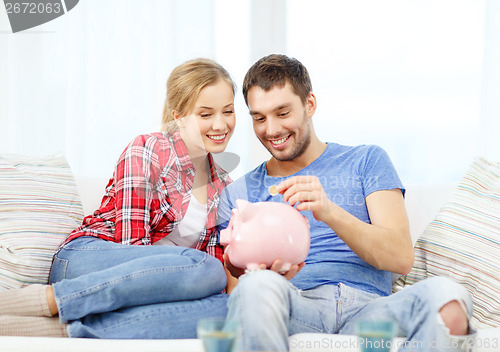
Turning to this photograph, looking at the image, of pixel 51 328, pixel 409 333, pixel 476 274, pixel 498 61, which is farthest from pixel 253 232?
pixel 498 61

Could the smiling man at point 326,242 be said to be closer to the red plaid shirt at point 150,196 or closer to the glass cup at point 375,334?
the red plaid shirt at point 150,196

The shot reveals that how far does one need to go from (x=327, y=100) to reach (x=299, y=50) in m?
0.27

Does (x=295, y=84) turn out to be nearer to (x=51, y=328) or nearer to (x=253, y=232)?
(x=253, y=232)

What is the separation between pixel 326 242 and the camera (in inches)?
60.3

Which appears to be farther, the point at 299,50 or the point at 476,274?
the point at 299,50

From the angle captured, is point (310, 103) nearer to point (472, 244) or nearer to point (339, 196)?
point (339, 196)

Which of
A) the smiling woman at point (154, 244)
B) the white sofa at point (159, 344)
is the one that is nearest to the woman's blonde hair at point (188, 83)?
the smiling woman at point (154, 244)

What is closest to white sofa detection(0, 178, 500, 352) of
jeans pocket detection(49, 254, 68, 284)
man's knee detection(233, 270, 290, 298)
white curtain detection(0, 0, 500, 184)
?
man's knee detection(233, 270, 290, 298)

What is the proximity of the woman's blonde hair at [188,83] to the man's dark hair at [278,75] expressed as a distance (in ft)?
0.36

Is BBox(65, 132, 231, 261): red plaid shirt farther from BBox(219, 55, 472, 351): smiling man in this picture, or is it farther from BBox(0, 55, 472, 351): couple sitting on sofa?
BBox(219, 55, 472, 351): smiling man

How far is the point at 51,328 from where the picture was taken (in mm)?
1306

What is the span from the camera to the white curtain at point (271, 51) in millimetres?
2480

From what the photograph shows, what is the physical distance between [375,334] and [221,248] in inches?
34.7

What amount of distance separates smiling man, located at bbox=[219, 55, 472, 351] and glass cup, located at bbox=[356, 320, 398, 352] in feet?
0.83
